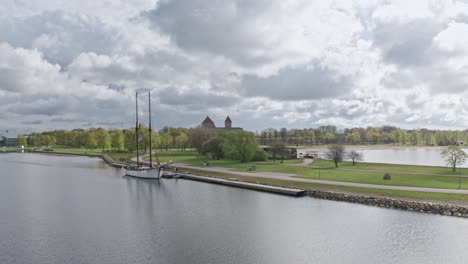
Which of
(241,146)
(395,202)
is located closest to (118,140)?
(241,146)

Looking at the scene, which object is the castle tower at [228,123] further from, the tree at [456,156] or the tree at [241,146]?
the tree at [456,156]

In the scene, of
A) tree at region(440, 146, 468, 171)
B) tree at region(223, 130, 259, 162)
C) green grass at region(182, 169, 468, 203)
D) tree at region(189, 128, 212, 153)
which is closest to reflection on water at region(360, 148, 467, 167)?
tree at region(440, 146, 468, 171)

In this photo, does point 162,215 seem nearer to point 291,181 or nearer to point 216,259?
point 216,259

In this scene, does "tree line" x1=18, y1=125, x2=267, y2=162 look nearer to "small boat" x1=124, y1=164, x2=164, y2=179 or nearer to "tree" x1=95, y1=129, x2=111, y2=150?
"tree" x1=95, y1=129, x2=111, y2=150

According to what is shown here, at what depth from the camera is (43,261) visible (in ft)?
62.2

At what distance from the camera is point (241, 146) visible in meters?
70.5

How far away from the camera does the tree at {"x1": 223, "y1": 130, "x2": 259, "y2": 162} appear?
229 ft

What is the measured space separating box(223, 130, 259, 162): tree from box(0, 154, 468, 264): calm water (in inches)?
1246

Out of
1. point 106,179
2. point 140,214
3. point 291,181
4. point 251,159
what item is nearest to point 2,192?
point 106,179

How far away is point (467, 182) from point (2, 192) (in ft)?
192

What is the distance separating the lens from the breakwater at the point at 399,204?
26.8 metres

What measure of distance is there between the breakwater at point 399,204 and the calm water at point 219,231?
1.22 meters

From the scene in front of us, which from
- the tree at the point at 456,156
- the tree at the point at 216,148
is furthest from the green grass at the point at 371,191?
the tree at the point at 216,148

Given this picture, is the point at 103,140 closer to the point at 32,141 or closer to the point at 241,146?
the point at 241,146
